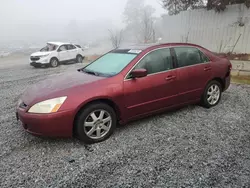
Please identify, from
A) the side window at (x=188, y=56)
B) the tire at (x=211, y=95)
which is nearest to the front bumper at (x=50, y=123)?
the side window at (x=188, y=56)

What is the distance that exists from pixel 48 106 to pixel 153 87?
1.73 meters

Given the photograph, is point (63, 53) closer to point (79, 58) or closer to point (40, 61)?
point (79, 58)

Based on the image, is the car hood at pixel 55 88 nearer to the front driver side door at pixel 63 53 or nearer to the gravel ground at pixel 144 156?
the gravel ground at pixel 144 156

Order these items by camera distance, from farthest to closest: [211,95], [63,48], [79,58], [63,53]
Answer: [79,58]
[63,48]
[63,53]
[211,95]

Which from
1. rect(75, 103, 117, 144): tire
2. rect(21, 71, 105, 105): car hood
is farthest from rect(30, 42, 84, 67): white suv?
rect(75, 103, 117, 144): tire

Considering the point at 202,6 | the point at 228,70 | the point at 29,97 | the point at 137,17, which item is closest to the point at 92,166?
the point at 29,97

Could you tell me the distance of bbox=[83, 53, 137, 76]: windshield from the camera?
357 centimetres

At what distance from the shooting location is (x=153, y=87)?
3.59m

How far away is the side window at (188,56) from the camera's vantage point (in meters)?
4.01

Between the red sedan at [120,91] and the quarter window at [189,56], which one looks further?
the quarter window at [189,56]

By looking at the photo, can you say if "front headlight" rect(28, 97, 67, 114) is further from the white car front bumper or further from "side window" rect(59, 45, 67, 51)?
"side window" rect(59, 45, 67, 51)

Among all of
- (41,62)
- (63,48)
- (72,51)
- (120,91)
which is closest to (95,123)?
(120,91)

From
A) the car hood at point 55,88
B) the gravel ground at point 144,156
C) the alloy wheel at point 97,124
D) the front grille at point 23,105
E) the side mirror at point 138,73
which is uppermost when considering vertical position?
the side mirror at point 138,73

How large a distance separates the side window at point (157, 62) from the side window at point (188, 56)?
0.24m
